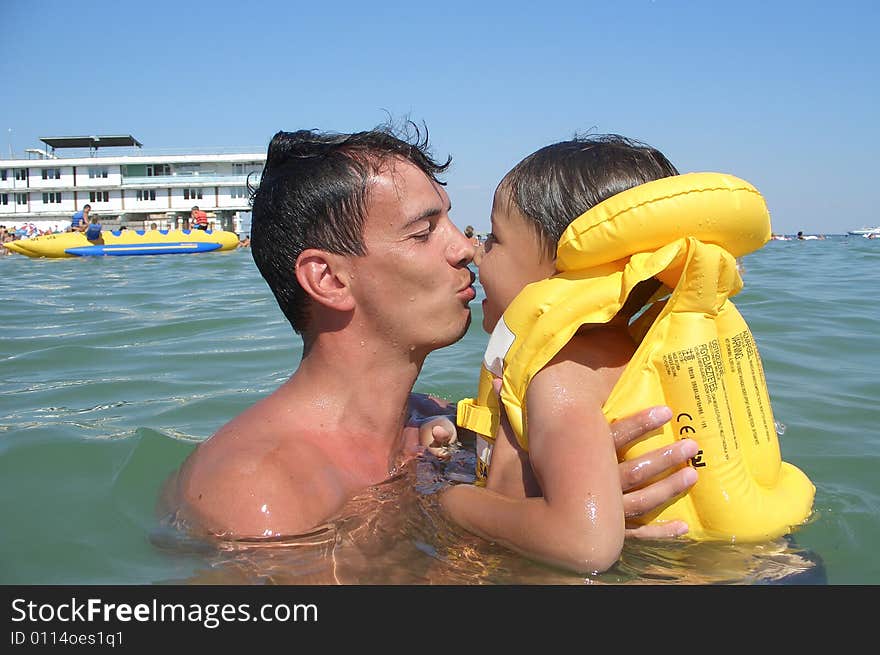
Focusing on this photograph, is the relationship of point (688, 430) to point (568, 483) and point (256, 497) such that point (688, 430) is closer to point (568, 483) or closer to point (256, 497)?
point (568, 483)

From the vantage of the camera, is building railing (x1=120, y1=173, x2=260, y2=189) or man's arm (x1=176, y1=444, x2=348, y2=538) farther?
building railing (x1=120, y1=173, x2=260, y2=189)

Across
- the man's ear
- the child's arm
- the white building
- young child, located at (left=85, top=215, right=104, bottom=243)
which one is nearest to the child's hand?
the man's ear

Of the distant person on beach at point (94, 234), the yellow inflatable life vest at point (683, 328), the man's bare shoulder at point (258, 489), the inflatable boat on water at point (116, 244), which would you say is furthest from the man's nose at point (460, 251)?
the distant person on beach at point (94, 234)

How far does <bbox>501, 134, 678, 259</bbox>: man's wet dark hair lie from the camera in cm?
284

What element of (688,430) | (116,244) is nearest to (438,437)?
(688,430)

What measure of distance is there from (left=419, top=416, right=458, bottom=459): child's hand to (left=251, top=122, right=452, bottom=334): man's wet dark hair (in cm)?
79

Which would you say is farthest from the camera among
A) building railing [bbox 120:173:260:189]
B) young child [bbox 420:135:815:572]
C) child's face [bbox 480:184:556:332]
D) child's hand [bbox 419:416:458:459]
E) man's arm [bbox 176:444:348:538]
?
building railing [bbox 120:173:260:189]

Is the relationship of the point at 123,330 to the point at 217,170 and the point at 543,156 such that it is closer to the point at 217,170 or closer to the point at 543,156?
the point at 543,156

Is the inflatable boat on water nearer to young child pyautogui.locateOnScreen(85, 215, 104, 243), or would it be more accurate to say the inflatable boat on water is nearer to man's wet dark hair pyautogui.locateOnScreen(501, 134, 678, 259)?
young child pyautogui.locateOnScreen(85, 215, 104, 243)

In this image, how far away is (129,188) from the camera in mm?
53500

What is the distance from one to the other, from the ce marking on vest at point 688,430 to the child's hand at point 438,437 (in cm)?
132

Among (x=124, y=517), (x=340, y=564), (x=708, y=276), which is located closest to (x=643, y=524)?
(x=708, y=276)

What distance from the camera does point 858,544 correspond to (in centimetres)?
319

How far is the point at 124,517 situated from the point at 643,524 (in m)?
2.28
